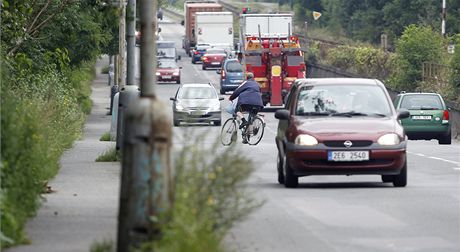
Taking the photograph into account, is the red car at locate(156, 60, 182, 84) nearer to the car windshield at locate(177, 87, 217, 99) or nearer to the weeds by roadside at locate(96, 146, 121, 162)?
the car windshield at locate(177, 87, 217, 99)

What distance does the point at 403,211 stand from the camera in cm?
1662

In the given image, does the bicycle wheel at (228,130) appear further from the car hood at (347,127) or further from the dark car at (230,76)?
the dark car at (230,76)

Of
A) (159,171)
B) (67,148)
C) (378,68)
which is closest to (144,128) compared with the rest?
(159,171)

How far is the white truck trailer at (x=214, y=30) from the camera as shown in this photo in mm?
96750

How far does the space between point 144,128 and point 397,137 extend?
10.5 meters

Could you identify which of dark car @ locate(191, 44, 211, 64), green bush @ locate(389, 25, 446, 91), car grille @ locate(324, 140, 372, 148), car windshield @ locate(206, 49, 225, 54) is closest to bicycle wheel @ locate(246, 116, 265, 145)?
car grille @ locate(324, 140, 372, 148)

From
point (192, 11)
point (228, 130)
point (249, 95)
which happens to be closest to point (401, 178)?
point (249, 95)

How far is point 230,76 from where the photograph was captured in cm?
7631

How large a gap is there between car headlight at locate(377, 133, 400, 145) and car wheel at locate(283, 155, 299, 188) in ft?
4.23

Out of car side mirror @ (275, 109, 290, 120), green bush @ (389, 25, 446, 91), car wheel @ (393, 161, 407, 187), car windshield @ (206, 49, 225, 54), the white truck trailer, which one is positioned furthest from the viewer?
car windshield @ (206, 49, 225, 54)

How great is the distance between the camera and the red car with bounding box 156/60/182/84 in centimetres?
8838

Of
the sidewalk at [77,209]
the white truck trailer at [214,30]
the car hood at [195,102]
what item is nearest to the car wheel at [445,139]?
the car hood at [195,102]

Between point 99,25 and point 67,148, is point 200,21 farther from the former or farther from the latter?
point 67,148

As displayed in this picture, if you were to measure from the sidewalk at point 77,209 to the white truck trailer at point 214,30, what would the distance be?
224 feet
